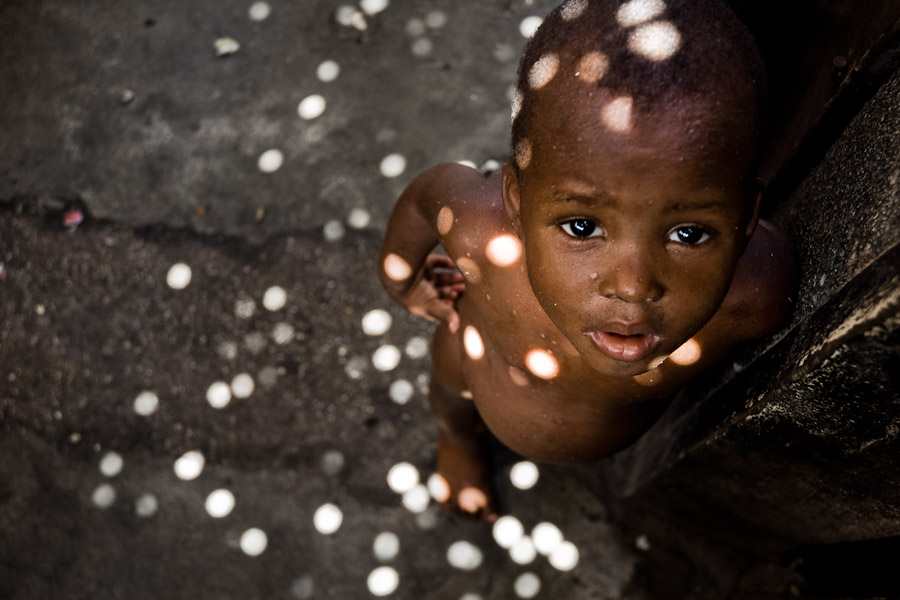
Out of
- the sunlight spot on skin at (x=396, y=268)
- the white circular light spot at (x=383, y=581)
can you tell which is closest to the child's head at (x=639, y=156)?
the sunlight spot on skin at (x=396, y=268)

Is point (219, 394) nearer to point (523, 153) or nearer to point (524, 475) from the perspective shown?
point (524, 475)

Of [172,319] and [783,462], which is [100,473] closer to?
[172,319]

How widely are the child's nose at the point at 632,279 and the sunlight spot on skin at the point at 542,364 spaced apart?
594 millimetres

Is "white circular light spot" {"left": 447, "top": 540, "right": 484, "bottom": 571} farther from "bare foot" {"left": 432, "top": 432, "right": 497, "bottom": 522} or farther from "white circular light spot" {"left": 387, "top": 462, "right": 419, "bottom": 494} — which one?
"white circular light spot" {"left": 387, "top": 462, "right": 419, "bottom": 494}

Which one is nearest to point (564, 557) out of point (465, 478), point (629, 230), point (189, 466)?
point (465, 478)

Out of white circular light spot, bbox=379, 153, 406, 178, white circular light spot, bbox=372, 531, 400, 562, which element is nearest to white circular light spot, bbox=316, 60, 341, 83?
white circular light spot, bbox=379, 153, 406, 178

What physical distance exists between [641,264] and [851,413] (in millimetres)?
703

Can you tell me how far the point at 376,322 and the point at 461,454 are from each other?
807 mm

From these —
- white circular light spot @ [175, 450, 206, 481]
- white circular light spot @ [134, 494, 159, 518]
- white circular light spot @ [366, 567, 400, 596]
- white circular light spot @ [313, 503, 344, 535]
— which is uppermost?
white circular light spot @ [175, 450, 206, 481]

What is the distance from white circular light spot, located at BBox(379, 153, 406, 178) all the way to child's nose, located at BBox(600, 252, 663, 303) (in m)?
2.52

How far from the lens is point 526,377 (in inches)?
77.4

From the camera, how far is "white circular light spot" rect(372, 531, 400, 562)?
3.02 meters

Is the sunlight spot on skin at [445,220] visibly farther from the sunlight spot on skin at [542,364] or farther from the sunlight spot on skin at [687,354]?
the sunlight spot on skin at [687,354]

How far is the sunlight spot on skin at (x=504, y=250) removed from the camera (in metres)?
1.68
